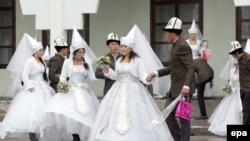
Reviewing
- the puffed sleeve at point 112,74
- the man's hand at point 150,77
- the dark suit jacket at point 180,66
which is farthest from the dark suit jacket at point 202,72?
the dark suit jacket at point 180,66

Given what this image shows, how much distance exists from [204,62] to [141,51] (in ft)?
14.6

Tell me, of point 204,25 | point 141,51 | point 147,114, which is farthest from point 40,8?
point 147,114

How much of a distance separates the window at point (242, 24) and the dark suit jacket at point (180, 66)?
25.9 ft

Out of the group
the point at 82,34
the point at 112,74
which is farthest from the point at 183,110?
the point at 82,34

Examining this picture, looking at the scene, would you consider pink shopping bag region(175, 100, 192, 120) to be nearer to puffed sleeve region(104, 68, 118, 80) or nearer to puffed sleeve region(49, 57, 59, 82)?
puffed sleeve region(104, 68, 118, 80)

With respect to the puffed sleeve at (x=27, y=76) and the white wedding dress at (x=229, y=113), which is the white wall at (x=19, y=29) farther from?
the white wedding dress at (x=229, y=113)

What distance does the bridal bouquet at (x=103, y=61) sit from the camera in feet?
41.8

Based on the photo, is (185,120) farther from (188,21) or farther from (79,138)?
(188,21)

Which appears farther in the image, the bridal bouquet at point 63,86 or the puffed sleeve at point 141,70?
the bridal bouquet at point 63,86

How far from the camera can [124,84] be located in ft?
40.6

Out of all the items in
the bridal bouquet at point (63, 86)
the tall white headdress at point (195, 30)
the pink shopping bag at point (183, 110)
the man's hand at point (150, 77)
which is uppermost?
the tall white headdress at point (195, 30)

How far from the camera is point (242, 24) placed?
64.1 feet

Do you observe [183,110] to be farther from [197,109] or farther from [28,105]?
[197,109]

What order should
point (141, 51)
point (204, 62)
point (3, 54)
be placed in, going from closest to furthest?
point (141, 51) < point (204, 62) < point (3, 54)
